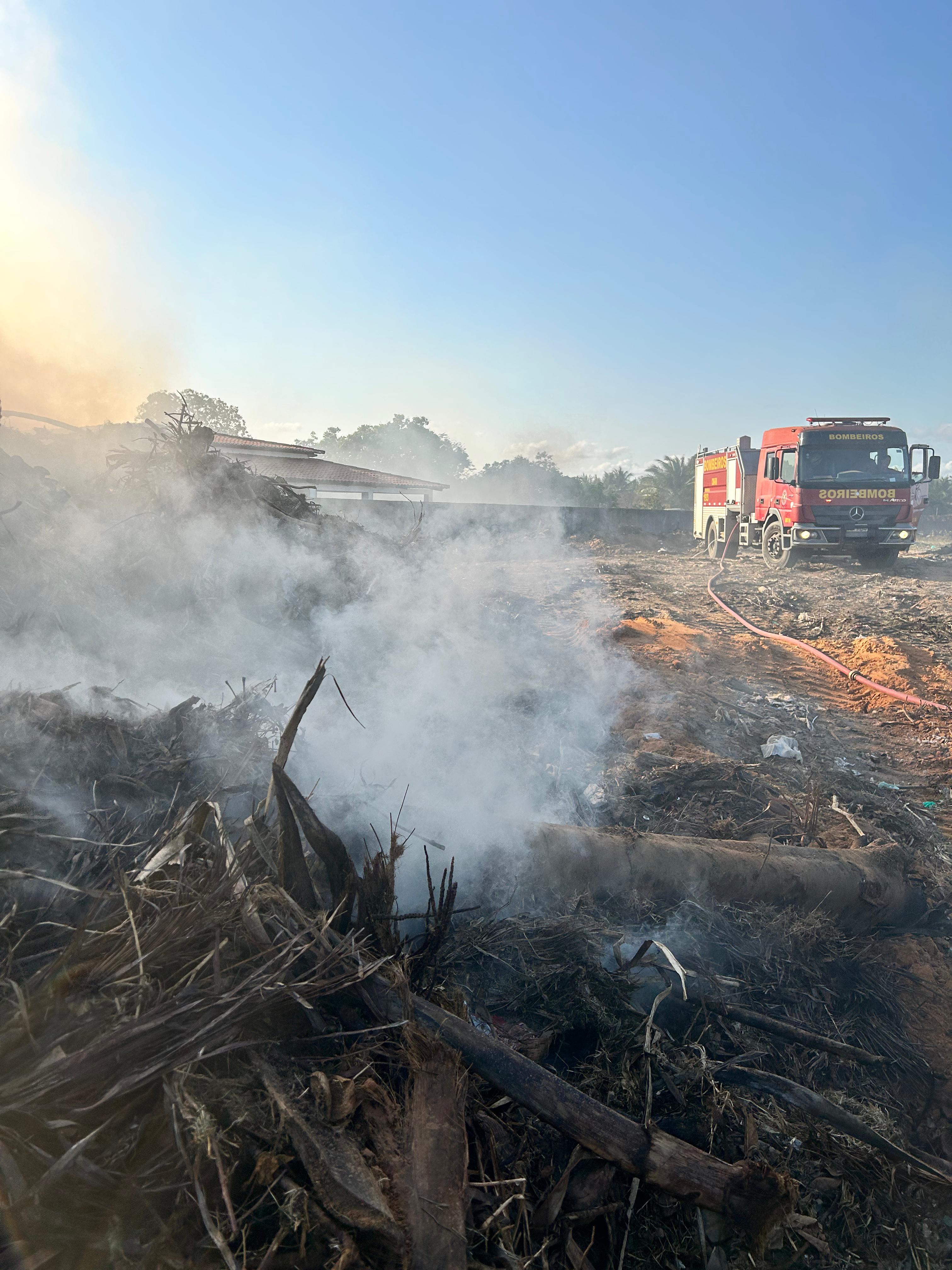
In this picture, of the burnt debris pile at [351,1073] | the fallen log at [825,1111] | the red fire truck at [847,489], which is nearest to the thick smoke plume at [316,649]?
the burnt debris pile at [351,1073]

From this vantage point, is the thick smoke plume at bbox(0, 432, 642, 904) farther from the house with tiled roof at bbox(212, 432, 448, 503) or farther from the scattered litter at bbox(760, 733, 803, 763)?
the house with tiled roof at bbox(212, 432, 448, 503)

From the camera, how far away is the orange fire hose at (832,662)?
708 cm

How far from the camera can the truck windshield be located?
13664 millimetres

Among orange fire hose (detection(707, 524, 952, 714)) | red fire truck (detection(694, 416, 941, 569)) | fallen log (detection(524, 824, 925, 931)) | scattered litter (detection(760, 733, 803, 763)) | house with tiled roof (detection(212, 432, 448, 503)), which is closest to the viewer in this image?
fallen log (detection(524, 824, 925, 931))

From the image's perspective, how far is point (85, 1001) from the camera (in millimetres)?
1643

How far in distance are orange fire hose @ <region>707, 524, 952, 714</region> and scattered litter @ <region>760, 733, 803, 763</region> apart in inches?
82.7

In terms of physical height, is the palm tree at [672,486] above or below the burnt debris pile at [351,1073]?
above

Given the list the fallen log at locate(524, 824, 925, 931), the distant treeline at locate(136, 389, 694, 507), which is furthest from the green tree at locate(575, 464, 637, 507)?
the fallen log at locate(524, 824, 925, 931)

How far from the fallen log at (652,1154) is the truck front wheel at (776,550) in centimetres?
1466

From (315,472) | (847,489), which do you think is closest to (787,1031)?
(847,489)

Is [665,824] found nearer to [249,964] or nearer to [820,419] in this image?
[249,964]

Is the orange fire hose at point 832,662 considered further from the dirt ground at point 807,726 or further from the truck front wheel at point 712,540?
the truck front wheel at point 712,540

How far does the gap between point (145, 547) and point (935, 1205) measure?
6430 millimetres

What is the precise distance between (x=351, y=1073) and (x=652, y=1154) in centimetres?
85
